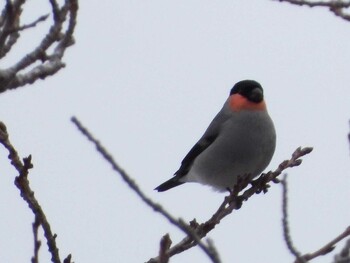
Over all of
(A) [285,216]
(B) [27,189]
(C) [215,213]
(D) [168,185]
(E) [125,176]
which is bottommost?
(A) [285,216]

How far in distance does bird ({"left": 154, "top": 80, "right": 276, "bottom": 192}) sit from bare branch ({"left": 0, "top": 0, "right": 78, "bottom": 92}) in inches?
176

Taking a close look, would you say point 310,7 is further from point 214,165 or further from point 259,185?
point 214,165

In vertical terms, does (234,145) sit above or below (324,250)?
above

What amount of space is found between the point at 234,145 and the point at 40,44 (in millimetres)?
5002

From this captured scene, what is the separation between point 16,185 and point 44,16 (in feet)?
2.19

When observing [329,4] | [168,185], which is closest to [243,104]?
[168,185]

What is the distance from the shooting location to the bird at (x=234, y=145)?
7086mm

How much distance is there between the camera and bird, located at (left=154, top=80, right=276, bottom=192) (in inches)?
279

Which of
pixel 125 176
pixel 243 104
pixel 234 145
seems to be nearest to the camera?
pixel 125 176

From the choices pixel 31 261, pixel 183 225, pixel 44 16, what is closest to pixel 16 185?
pixel 31 261

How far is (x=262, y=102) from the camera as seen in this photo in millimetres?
7984

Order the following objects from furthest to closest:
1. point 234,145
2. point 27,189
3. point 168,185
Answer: point 168,185, point 234,145, point 27,189

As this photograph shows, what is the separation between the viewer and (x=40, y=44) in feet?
7.77

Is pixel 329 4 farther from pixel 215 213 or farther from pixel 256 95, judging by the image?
pixel 256 95
